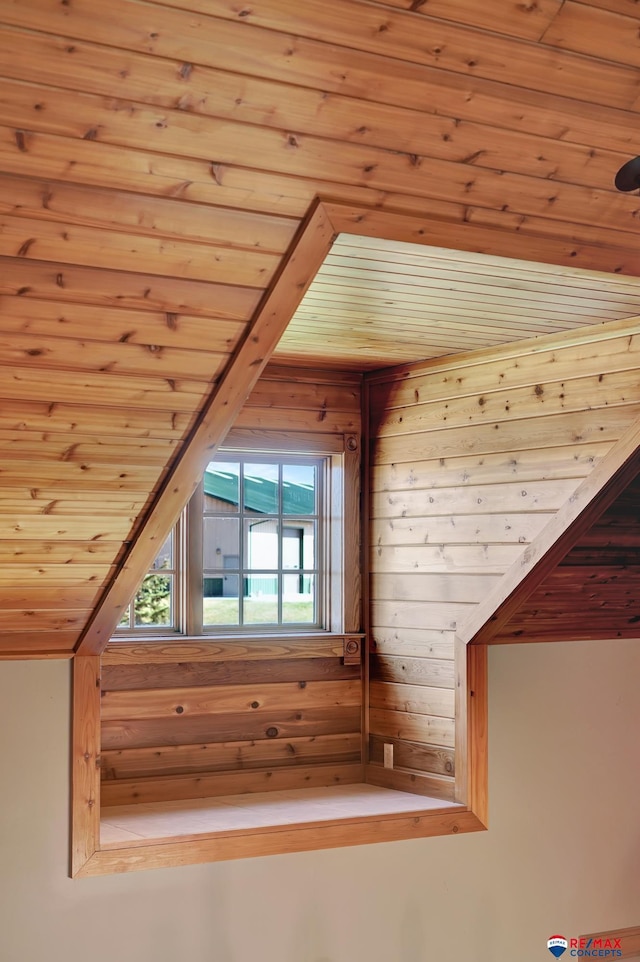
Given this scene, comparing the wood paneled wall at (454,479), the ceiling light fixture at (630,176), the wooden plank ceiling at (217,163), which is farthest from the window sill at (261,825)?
the ceiling light fixture at (630,176)

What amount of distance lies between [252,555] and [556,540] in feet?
4.79

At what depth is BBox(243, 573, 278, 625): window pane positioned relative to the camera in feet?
16.0

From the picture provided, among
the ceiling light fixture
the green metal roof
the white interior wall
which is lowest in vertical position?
the white interior wall

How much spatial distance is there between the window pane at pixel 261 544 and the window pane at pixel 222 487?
12cm

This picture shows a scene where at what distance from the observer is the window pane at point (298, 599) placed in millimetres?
4992

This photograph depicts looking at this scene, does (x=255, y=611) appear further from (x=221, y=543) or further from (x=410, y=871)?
(x=410, y=871)

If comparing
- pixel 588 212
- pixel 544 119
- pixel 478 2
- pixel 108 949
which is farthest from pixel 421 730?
pixel 478 2

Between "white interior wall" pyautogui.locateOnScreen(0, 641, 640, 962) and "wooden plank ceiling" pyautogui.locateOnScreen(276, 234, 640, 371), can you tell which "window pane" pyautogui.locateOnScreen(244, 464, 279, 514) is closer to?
"wooden plank ceiling" pyautogui.locateOnScreen(276, 234, 640, 371)

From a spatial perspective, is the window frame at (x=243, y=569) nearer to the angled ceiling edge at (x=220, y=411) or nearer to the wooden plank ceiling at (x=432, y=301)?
the wooden plank ceiling at (x=432, y=301)

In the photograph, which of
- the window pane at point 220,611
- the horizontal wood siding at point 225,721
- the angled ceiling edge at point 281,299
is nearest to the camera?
the angled ceiling edge at point 281,299

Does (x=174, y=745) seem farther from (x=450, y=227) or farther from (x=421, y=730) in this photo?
(x=450, y=227)

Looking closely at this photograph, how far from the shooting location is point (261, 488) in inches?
196

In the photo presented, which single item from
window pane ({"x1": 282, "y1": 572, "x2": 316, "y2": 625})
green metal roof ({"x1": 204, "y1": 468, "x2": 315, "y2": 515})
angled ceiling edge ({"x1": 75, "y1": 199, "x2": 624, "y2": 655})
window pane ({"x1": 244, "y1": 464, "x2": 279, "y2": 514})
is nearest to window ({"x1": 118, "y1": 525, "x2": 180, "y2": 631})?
green metal roof ({"x1": 204, "y1": 468, "x2": 315, "y2": 515})

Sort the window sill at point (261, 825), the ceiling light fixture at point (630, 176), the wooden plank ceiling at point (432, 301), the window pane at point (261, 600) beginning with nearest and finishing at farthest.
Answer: the ceiling light fixture at point (630, 176) → the wooden plank ceiling at point (432, 301) → the window sill at point (261, 825) → the window pane at point (261, 600)
